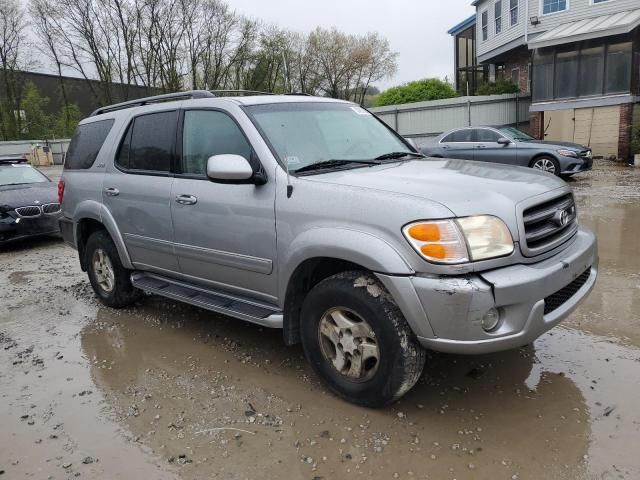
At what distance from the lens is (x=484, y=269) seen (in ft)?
9.30

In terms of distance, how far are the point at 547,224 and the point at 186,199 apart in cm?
253

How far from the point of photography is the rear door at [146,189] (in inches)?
172

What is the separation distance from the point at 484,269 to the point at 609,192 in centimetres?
1084

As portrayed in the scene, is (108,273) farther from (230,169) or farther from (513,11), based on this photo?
(513,11)

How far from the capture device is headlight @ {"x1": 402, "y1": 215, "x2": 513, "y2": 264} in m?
2.80

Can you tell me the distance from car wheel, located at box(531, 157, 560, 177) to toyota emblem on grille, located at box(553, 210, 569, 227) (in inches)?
429

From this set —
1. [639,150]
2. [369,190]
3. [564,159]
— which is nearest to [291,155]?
[369,190]

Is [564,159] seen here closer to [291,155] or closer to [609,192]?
[609,192]

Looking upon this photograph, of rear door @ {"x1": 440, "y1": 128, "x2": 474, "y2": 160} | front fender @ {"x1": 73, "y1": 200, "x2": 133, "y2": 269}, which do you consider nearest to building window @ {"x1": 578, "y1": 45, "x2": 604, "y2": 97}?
rear door @ {"x1": 440, "y1": 128, "x2": 474, "y2": 160}

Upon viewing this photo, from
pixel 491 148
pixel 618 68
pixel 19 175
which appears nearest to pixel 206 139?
pixel 19 175

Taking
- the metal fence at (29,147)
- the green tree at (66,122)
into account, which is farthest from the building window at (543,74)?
the green tree at (66,122)

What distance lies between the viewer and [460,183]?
10.5 feet

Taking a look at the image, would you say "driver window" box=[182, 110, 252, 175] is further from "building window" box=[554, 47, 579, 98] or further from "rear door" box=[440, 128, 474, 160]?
"building window" box=[554, 47, 579, 98]

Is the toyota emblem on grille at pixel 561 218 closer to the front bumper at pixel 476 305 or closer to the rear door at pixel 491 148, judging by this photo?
the front bumper at pixel 476 305
